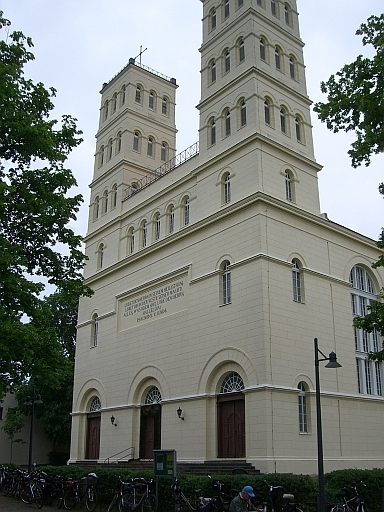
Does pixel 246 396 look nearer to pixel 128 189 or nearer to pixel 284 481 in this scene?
pixel 284 481

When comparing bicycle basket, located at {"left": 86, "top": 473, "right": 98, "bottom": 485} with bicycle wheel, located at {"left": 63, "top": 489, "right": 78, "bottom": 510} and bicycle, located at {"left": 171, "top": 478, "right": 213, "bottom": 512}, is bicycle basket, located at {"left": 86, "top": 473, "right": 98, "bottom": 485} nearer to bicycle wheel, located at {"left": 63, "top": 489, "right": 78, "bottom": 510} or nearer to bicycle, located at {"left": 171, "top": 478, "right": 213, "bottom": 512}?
bicycle wheel, located at {"left": 63, "top": 489, "right": 78, "bottom": 510}

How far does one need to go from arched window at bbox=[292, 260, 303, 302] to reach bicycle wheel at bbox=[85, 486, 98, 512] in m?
12.0

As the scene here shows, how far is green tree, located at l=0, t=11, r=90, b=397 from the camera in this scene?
1650 cm

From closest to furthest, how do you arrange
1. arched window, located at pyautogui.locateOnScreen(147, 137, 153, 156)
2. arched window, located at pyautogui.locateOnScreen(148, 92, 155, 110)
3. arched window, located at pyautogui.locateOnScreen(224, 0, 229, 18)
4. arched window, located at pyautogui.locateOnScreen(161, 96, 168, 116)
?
arched window, located at pyautogui.locateOnScreen(224, 0, 229, 18) < arched window, located at pyautogui.locateOnScreen(147, 137, 153, 156) < arched window, located at pyautogui.locateOnScreen(148, 92, 155, 110) < arched window, located at pyautogui.locateOnScreen(161, 96, 168, 116)

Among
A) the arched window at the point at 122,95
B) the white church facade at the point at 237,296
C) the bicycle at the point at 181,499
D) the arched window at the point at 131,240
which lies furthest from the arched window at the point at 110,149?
the bicycle at the point at 181,499

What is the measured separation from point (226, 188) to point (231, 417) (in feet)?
36.8

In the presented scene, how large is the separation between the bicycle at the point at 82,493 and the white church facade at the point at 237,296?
18.4 ft

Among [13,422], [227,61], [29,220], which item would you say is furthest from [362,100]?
[13,422]

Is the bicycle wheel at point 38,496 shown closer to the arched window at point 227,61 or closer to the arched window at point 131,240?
the arched window at point 131,240

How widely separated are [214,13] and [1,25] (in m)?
18.2

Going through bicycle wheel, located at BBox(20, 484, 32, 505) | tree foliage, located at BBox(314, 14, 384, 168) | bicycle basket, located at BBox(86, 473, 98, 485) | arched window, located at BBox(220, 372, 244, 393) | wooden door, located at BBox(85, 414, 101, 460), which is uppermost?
tree foliage, located at BBox(314, 14, 384, 168)

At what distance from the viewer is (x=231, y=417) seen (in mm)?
24531

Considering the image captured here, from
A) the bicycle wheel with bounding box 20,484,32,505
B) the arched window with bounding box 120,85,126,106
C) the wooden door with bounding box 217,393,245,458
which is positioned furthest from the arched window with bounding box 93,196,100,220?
the bicycle wheel with bounding box 20,484,32,505

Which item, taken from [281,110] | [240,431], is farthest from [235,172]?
[240,431]
